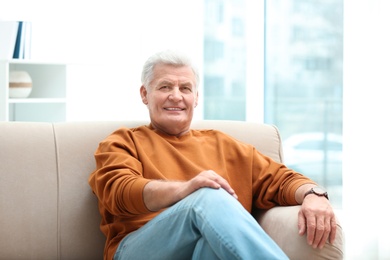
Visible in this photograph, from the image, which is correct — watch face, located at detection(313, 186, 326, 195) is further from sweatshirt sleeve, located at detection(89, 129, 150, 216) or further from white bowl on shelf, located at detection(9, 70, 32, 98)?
white bowl on shelf, located at detection(9, 70, 32, 98)

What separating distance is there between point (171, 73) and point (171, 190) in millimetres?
573

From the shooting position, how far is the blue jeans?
182 cm

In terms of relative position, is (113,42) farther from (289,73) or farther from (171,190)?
(171,190)

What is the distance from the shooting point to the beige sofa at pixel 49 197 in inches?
88.4

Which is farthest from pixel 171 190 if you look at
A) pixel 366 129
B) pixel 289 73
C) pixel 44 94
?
pixel 289 73

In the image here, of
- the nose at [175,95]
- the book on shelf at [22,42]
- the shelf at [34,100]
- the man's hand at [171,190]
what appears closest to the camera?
the man's hand at [171,190]

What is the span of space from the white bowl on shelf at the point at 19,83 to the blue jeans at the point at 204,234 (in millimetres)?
2282

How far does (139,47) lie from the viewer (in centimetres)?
528

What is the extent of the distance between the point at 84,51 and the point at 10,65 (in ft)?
2.75

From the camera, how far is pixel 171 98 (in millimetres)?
2457

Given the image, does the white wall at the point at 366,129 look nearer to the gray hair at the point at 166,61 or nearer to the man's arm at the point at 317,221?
the gray hair at the point at 166,61

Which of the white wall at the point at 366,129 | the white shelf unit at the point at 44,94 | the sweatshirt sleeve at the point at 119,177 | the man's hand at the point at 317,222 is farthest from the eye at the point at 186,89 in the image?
the white shelf unit at the point at 44,94

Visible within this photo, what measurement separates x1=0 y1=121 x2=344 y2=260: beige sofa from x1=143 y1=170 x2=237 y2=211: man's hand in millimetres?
296

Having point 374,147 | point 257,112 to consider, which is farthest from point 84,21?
point 374,147
